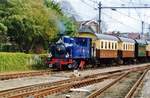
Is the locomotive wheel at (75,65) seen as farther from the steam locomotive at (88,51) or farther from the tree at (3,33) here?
the tree at (3,33)

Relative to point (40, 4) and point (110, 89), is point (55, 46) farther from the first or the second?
point (110, 89)

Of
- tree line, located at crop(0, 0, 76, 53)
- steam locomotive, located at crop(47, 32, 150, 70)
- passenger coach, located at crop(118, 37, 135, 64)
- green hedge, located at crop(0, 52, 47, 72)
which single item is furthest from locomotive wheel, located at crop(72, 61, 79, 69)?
passenger coach, located at crop(118, 37, 135, 64)

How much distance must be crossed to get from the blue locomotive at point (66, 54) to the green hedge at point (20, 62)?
205cm

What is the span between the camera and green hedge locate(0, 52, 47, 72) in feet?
107

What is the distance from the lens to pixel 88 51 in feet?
124

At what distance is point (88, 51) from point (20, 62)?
6.25 metres

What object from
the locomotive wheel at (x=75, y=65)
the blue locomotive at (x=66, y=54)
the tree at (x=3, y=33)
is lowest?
the locomotive wheel at (x=75, y=65)

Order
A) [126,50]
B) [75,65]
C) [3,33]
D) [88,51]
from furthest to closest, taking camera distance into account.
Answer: [126,50] → [3,33] → [88,51] → [75,65]

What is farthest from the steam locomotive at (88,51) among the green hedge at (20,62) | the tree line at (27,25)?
the tree line at (27,25)

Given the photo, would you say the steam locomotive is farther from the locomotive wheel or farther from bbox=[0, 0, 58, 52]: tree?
bbox=[0, 0, 58, 52]: tree

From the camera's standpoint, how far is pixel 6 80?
2495 cm

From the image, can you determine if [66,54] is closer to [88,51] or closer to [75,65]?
[75,65]

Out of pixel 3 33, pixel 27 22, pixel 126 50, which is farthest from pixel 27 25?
pixel 126 50

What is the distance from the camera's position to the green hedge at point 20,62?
32656 millimetres
